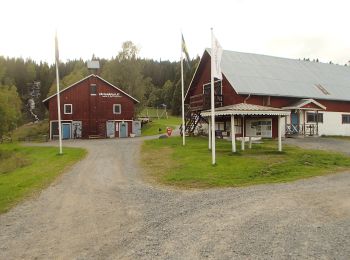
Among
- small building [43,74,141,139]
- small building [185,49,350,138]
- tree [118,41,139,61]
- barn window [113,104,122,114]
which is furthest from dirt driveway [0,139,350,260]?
tree [118,41,139,61]

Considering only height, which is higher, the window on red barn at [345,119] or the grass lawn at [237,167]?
the window on red barn at [345,119]

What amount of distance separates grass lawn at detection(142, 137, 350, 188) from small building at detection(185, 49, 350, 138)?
32.8 ft

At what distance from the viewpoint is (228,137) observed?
120 feet

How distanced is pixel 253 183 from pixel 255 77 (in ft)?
80.3

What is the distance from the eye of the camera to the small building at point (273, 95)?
119 feet

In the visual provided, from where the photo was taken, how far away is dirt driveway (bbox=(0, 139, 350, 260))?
7.83 meters

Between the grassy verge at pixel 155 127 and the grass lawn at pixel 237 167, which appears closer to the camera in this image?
the grass lawn at pixel 237 167

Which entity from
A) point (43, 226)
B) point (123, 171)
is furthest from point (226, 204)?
point (123, 171)

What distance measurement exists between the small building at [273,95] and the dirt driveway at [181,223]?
20.3m

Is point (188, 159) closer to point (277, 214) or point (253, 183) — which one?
point (253, 183)

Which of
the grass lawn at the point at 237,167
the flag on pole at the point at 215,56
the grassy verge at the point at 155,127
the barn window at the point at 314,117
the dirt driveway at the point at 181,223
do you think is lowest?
the dirt driveway at the point at 181,223

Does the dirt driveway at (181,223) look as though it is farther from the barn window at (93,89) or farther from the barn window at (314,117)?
the barn window at (93,89)

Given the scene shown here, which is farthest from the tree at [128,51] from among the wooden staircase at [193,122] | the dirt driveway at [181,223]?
the dirt driveway at [181,223]

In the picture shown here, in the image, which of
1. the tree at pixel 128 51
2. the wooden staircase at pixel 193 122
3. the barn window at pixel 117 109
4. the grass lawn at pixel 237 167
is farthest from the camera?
the tree at pixel 128 51
